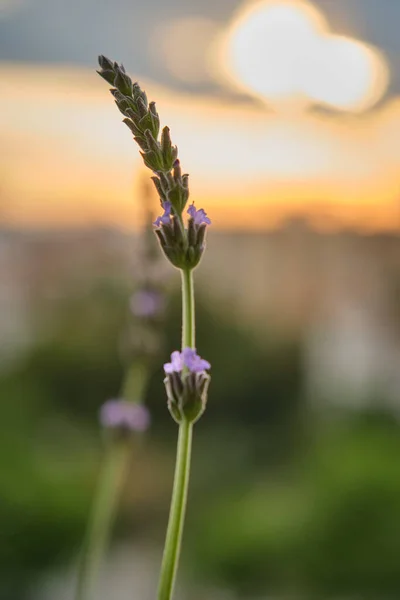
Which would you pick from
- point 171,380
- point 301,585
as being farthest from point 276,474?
point 171,380

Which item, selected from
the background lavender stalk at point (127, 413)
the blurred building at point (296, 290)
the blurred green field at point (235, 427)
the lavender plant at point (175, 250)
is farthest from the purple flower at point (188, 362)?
the blurred building at point (296, 290)

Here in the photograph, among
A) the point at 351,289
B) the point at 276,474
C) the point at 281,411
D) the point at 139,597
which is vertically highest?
the point at 351,289

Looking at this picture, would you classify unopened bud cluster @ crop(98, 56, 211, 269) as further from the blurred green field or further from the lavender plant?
the blurred green field

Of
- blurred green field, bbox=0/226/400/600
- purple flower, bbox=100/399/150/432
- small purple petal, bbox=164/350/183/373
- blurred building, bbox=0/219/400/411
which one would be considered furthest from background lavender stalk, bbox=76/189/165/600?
blurred building, bbox=0/219/400/411

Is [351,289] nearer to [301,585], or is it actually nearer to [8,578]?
[301,585]

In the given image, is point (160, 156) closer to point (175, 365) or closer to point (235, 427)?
point (175, 365)

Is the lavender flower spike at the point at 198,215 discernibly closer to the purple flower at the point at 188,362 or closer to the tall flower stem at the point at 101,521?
the purple flower at the point at 188,362
